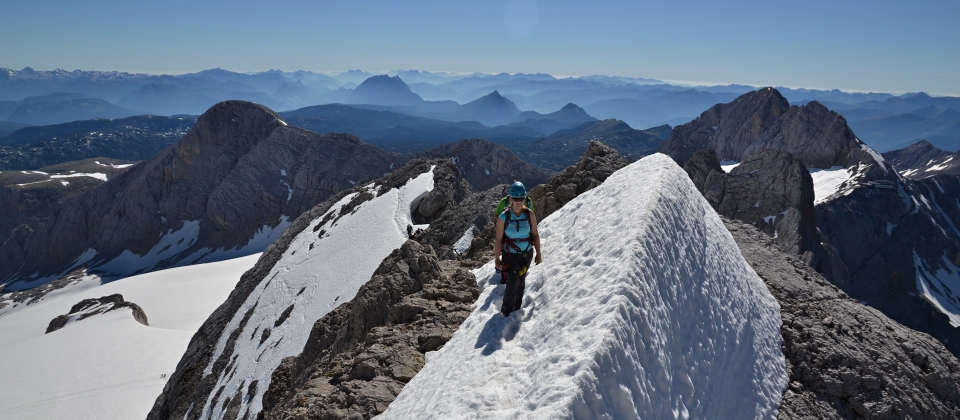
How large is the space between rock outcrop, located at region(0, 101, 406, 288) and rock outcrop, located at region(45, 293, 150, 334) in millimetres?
40201

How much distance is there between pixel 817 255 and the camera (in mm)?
53812

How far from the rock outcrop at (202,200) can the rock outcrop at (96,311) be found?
132 ft

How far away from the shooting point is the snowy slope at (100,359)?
3838cm

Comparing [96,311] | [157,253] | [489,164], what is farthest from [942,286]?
[157,253]

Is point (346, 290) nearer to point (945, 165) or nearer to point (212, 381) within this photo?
point (212, 381)

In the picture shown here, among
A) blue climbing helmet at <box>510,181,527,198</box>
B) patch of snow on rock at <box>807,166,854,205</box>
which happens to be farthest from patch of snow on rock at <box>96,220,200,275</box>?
patch of snow on rock at <box>807,166,854,205</box>

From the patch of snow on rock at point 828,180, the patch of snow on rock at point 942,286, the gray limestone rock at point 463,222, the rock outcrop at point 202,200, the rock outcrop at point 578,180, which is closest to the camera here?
the rock outcrop at point 578,180

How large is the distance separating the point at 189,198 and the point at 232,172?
1252cm

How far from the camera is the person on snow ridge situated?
1063cm

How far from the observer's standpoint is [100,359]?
1741 inches

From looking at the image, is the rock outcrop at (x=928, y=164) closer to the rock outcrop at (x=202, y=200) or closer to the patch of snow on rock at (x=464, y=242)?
the rock outcrop at (x=202, y=200)

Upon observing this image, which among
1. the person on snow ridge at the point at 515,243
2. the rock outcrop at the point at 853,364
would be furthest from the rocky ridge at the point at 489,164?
the person on snow ridge at the point at 515,243

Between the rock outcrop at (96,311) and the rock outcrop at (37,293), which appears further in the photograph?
the rock outcrop at (37,293)

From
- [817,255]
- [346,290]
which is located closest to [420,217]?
[346,290]
